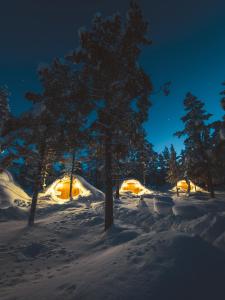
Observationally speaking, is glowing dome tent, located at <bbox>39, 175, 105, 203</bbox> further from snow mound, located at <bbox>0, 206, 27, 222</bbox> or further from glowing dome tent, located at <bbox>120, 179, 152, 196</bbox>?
glowing dome tent, located at <bbox>120, 179, 152, 196</bbox>

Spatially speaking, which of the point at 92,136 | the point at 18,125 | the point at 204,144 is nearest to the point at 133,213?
the point at 92,136

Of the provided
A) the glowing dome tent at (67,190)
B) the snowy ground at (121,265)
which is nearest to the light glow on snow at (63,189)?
the glowing dome tent at (67,190)

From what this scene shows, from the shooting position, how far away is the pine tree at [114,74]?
10.1 metres

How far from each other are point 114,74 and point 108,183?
607 cm

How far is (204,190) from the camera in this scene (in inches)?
1556

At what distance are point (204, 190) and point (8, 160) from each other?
38406 millimetres

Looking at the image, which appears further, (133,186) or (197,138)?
(133,186)

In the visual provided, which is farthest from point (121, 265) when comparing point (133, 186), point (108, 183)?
point (133, 186)

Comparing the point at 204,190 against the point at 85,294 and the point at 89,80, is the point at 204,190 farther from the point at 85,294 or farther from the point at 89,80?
the point at 85,294

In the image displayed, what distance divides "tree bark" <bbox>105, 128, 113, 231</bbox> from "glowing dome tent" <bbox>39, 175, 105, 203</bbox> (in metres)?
12.9

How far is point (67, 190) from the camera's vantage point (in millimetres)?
28828

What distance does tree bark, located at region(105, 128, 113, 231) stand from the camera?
32.7 feet

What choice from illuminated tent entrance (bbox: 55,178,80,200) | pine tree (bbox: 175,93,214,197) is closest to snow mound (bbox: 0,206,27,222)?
illuminated tent entrance (bbox: 55,178,80,200)

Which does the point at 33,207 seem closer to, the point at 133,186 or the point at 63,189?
the point at 63,189
